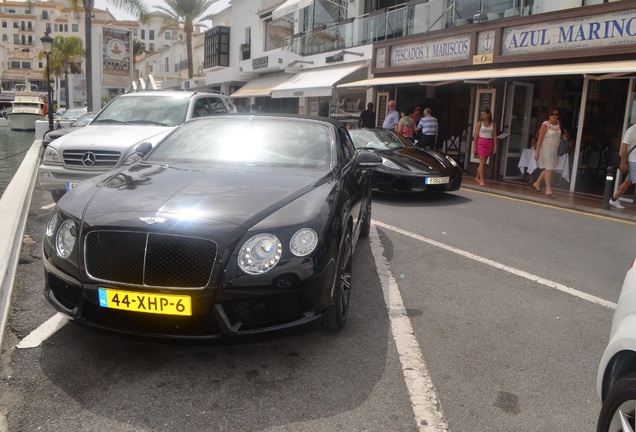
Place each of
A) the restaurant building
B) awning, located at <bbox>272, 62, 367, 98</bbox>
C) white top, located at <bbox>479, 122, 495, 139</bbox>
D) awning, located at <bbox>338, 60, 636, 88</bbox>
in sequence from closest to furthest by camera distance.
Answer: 1. awning, located at <bbox>338, 60, 636, 88</bbox>
2. the restaurant building
3. white top, located at <bbox>479, 122, 495, 139</bbox>
4. awning, located at <bbox>272, 62, 367, 98</bbox>

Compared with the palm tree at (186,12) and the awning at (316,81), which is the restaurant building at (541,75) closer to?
the awning at (316,81)

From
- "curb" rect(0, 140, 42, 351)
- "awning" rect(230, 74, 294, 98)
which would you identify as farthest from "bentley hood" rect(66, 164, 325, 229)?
"awning" rect(230, 74, 294, 98)

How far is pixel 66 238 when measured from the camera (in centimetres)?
323

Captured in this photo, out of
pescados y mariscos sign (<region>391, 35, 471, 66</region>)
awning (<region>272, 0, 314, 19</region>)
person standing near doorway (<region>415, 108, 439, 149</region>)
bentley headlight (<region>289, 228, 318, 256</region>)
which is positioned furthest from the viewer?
awning (<region>272, 0, 314, 19</region>)

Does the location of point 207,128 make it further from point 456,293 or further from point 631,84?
point 631,84

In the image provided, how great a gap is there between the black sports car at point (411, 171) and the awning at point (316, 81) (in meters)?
10.0

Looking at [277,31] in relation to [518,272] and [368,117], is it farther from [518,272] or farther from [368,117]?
[518,272]

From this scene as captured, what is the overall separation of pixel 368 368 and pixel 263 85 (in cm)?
2700

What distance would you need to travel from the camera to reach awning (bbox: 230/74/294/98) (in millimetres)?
26891

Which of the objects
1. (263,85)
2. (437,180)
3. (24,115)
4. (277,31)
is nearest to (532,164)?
A: (437,180)

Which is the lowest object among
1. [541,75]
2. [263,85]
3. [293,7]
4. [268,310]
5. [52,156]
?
[268,310]

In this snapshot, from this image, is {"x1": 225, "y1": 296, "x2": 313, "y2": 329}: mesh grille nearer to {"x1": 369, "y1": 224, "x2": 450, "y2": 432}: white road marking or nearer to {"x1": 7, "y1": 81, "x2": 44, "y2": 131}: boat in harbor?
{"x1": 369, "y1": 224, "x2": 450, "y2": 432}: white road marking

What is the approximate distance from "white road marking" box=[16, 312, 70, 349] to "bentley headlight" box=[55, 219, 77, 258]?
446 mm

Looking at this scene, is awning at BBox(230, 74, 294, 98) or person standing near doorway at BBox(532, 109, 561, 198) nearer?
person standing near doorway at BBox(532, 109, 561, 198)
